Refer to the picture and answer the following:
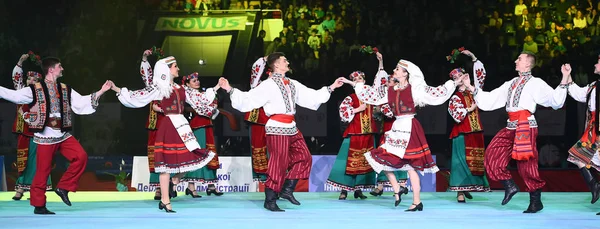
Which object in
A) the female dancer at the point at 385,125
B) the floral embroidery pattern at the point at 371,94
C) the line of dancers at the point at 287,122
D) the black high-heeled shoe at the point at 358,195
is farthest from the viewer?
the black high-heeled shoe at the point at 358,195

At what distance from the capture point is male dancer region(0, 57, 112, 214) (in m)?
6.55

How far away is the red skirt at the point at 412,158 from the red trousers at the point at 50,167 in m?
2.47

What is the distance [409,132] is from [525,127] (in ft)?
3.04

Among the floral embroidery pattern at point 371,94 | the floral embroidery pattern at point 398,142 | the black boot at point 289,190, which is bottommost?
the black boot at point 289,190

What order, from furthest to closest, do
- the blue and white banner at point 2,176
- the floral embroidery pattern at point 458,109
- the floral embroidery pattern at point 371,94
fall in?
the blue and white banner at point 2,176
the floral embroidery pattern at point 458,109
the floral embroidery pattern at point 371,94

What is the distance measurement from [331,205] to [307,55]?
5.03m

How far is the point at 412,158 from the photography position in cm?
669

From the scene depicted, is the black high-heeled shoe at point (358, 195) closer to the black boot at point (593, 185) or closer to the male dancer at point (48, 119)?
the black boot at point (593, 185)

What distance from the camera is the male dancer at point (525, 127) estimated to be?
6.57m

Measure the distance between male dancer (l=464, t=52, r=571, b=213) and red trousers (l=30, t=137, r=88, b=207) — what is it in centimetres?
328

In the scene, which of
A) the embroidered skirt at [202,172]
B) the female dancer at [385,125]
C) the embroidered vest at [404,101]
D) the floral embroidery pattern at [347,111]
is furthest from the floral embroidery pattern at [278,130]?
the embroidered skirt at [202,172]

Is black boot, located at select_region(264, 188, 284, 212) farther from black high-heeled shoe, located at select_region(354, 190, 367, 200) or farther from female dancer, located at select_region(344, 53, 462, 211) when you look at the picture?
black high-heeled shoe, located at select_region(354, 190, 367, 200)

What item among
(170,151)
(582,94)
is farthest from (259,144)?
(582,94)

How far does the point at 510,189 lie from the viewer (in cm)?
690
